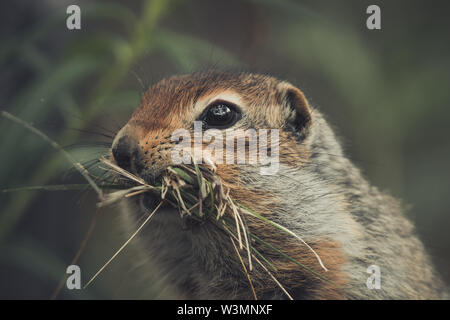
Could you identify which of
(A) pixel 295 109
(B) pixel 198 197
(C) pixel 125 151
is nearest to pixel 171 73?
(A) pixel 295 109

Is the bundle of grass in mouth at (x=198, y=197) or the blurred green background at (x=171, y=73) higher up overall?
the blurred green background at (x=171, y=73)

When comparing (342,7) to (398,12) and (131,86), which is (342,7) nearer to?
(398,12)

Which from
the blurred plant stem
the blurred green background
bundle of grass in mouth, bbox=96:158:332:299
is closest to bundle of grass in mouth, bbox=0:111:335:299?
bundle of grass in mouth, bbox=96:158:332:299

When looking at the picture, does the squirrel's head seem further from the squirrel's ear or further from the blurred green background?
the blurred green background

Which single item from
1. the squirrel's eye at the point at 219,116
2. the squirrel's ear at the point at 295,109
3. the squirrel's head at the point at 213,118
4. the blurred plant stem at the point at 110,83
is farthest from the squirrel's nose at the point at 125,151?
the blurred plant stem at the point at 110,83

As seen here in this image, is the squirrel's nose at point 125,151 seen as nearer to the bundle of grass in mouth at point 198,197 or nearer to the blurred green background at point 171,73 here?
the bundle of grass in mouth at point 198,197

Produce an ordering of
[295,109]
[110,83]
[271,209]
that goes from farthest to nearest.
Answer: [110,83] < [295,109] < [271,209]

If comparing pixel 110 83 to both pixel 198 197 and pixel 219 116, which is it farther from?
pixel 198 197
